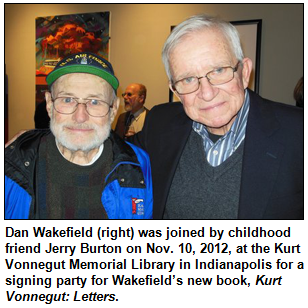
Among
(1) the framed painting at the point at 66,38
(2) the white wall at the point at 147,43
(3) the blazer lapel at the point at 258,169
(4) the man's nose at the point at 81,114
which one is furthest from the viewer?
(1) the framed painting at the point at 66,38

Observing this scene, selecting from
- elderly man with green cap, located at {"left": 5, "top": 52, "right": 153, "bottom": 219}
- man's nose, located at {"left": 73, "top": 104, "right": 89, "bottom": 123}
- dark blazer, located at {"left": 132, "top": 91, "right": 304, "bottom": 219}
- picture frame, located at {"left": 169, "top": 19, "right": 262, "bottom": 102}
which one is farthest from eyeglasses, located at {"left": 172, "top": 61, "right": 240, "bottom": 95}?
picture frame, located at {"left": 169, "top": 19, "right": 262, "bottom": 102}

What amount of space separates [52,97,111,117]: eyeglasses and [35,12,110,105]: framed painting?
150 inches

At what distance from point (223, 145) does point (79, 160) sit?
789mm

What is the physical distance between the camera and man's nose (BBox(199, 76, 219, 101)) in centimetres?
156

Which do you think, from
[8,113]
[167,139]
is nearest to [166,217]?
[167,139]

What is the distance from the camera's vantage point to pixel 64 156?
1702 mm

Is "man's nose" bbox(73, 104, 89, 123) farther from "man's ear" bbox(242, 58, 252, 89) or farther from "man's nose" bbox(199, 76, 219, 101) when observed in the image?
"man's ear" bbox(242, 58, 252, 89)

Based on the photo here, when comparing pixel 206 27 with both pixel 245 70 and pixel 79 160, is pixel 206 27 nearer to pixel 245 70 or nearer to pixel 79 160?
pixel 245 70

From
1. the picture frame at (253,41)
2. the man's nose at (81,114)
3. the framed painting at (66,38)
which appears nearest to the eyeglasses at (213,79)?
the man's nose at (81,114)

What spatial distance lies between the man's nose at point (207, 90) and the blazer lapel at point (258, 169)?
25 centimetres

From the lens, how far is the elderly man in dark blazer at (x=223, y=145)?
58.9 inches

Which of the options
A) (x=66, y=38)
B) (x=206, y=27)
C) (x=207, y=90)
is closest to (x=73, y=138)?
(x=207, y=90)

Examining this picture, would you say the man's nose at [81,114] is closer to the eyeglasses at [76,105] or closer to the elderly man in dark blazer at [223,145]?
the eyeglasses at [76,105]

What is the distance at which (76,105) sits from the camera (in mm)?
1620
